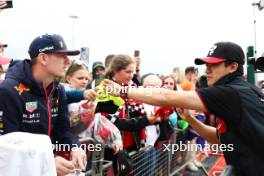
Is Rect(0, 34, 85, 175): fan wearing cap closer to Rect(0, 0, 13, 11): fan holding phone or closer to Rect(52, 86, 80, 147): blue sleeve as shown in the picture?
Rect(52, 86, 80, 147): blue sleeve

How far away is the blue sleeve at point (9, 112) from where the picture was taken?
2461 millimetres

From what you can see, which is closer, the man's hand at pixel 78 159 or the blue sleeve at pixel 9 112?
the blue sleeve at pixel 9 112

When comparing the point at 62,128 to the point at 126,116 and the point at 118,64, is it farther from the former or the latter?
the point at 118,64

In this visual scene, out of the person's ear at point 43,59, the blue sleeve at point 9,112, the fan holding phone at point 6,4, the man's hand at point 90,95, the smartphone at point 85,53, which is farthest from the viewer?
the smartphone at point 85,53

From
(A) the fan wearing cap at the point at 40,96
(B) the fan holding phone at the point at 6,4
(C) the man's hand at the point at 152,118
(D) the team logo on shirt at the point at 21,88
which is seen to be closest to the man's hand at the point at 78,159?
(A) the fan wearing cap at the point at 40,96

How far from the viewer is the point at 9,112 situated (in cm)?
251

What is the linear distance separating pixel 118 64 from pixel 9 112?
6.12 feet

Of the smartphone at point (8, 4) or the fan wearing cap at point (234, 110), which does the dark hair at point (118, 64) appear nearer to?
the fan wearing cap at point (234, 110)

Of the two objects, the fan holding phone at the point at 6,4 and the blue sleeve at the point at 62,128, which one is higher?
the fan holding phone at the point at 6,4

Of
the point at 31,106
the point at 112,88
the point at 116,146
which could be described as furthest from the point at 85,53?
the point at 31,106

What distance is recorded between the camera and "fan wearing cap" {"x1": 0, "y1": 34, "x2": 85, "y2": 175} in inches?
100

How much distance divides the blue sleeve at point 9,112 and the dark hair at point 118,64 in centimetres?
175

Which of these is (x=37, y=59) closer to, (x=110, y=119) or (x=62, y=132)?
(x=62, y=132)

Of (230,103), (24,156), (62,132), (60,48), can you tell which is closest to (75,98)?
(62,132)
